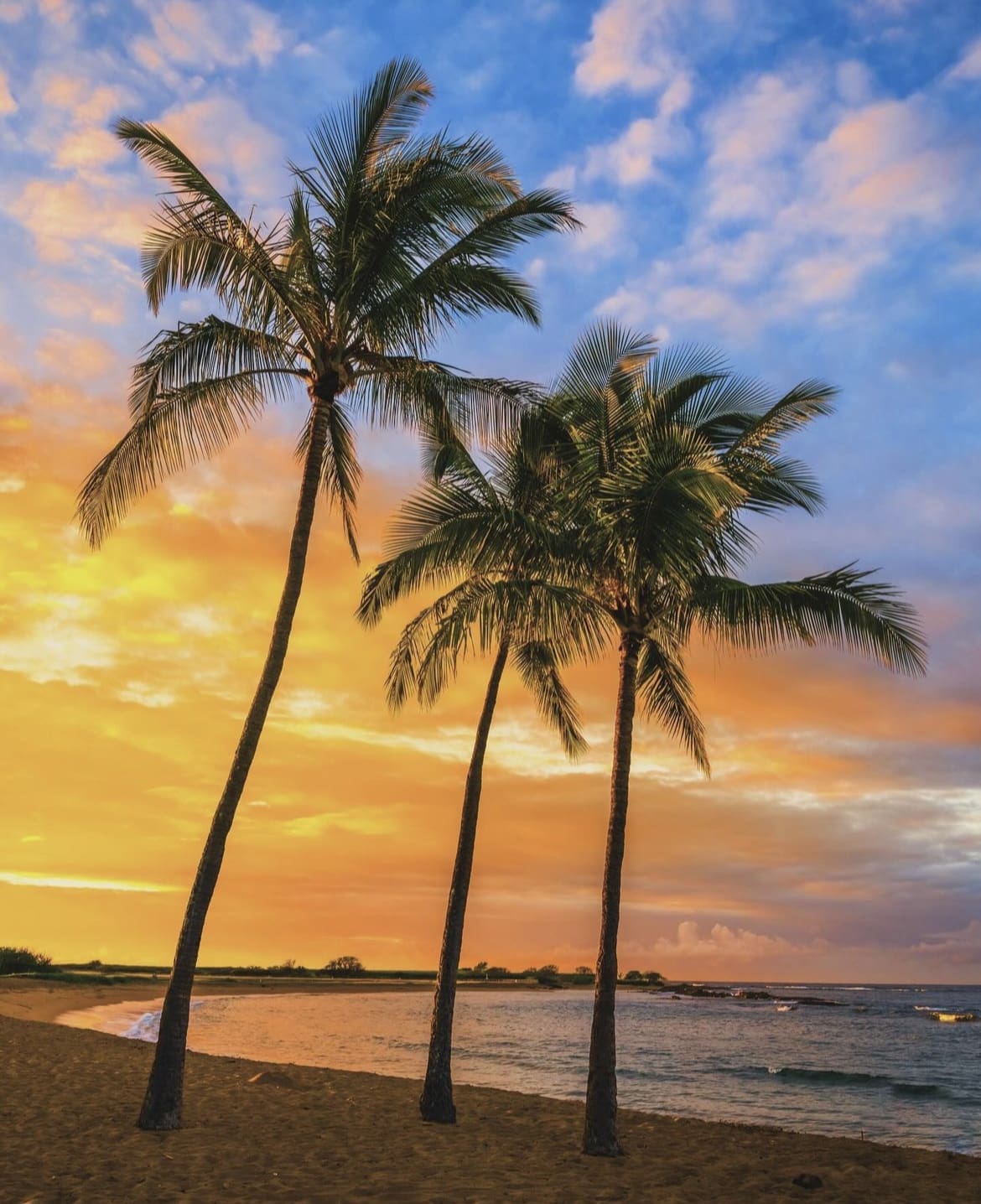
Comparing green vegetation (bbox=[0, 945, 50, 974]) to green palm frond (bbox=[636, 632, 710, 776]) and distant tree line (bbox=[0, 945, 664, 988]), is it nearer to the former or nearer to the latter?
distant tree line (bbox=[0, 945, 664, 988])

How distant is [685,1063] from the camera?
105 ft

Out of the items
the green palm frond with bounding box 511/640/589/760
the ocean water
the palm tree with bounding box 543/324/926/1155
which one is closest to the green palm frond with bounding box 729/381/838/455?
the palm tree with bounding box 543/324/926/1155

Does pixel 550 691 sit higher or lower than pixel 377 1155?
higher

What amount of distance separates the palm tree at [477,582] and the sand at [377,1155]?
159 centimetres

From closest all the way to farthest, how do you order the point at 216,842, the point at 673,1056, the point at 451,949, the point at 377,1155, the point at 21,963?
the point at 377,1155 → the point at 216,842 → the point at 451,949 → the point at 673,1056 → the point at 21,963

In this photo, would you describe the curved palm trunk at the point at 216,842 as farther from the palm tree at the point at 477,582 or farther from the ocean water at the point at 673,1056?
the ocean water at the point at 673,1056

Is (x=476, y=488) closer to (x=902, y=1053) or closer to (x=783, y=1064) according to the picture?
(x=783, y=1064)

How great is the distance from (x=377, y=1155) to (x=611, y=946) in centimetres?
353

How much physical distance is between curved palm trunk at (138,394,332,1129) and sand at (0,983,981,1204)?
526 mm

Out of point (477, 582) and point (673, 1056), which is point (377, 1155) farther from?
point (673, 1056)

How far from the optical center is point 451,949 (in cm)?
1364

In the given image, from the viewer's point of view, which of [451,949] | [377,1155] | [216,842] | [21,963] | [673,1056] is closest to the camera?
[377,1155]

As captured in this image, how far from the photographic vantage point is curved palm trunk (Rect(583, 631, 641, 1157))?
11547 millimetres

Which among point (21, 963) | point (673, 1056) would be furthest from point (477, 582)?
point (21, 963)
